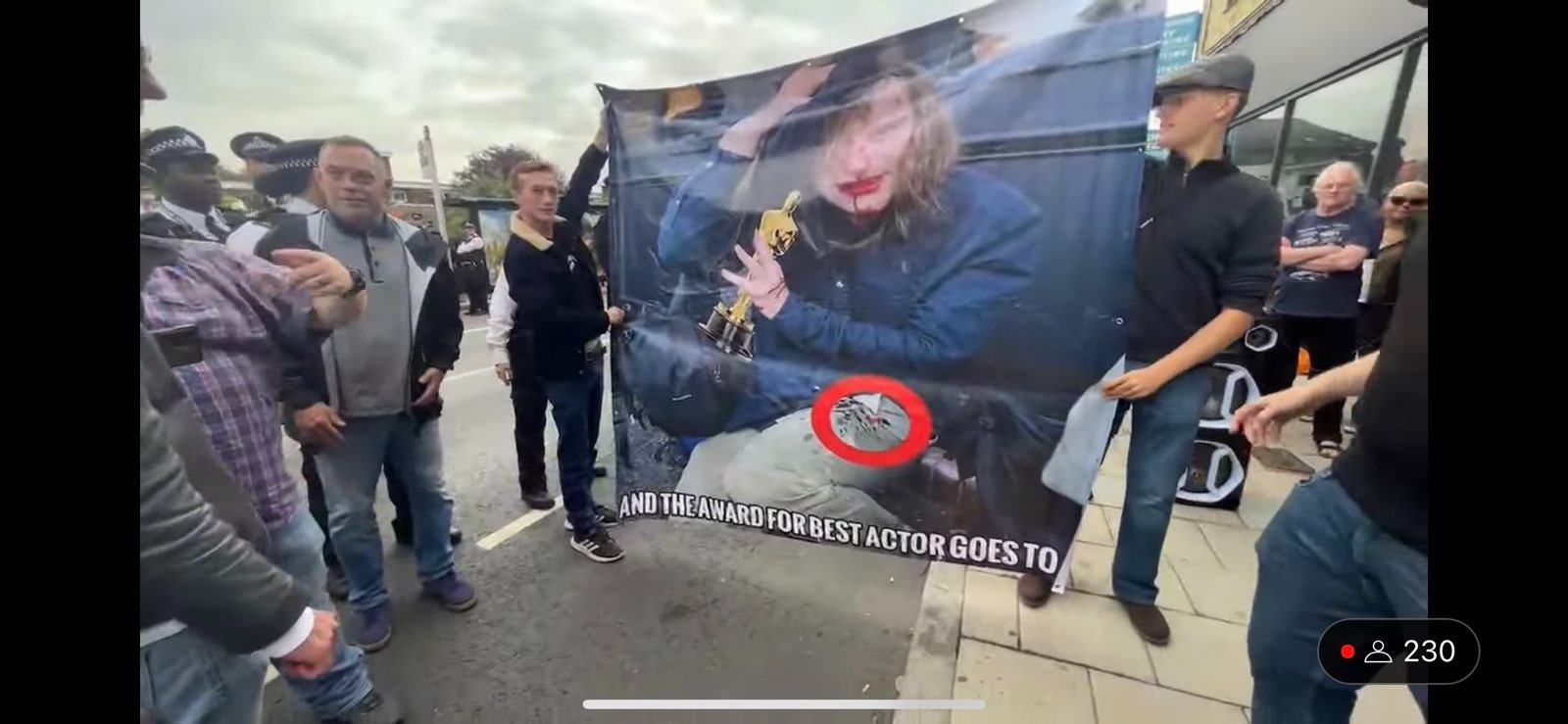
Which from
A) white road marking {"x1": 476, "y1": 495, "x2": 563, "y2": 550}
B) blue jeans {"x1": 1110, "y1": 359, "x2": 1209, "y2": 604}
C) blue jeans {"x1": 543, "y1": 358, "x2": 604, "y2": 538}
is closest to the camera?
blue jeans {"x1": 1110, "y1": 359, "x2": 1209, "y2": 604}

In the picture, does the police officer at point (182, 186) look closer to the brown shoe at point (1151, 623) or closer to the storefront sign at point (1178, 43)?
the storefront sign at point (1178, 43)

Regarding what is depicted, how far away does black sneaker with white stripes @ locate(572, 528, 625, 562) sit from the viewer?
5.80 ft

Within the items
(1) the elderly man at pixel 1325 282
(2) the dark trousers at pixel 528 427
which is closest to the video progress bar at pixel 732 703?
(2) the dark trousers at pixel 528 427

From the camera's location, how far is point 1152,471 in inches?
48.3

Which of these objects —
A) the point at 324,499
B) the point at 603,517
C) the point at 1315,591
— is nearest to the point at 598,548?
the point at 603,517

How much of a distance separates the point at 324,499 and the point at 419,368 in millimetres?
471

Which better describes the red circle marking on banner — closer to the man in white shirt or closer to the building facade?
the building facade

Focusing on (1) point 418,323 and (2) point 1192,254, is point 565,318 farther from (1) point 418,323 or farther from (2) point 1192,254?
(2) point 1192,254

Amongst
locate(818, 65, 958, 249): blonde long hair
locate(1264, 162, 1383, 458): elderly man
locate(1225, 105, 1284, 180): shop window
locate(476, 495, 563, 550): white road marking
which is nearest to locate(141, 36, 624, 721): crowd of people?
locate(476, 495, 563, 550): white road marking

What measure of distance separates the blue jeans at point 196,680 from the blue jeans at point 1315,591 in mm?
1653
